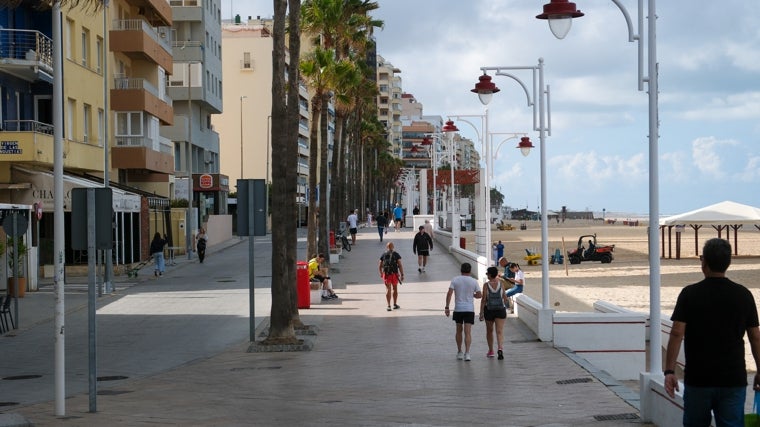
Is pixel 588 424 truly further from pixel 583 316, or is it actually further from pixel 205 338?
pixel 205 338

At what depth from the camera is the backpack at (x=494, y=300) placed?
17953 millimetres

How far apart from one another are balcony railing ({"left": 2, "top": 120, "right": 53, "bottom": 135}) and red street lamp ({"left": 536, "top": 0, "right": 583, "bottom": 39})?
25.9 meters

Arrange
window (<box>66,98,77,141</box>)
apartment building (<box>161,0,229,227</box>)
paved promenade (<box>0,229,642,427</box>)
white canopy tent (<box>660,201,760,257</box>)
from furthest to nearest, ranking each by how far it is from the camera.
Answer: apartment building (<box>161,0,229,227</box>), white canopy tent (<box>660,201,760,257</box>), window (<box>66,98,77,141</box>), paved promenade (<box>0,229,642,427</box>)

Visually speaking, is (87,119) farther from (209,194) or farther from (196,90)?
(209,194)

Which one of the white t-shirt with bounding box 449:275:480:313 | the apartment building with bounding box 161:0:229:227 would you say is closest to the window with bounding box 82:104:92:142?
the apartment building with bounding box 161:0:229:227

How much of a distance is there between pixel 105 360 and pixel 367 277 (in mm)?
20457

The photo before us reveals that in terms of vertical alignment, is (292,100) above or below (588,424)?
above

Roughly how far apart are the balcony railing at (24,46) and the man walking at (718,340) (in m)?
31.5

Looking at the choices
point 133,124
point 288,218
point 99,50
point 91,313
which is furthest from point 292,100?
point 133,124

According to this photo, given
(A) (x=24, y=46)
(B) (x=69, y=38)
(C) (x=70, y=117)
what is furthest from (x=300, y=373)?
(B) (x=69, y=38)

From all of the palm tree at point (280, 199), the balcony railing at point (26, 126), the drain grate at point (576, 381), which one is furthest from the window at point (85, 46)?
the drain grate at point (576, 381)

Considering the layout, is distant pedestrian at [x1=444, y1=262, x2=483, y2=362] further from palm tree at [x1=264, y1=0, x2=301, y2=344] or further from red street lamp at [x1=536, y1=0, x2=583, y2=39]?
red street lamp at [x1=536, y1=0, x2=583, y2=39]

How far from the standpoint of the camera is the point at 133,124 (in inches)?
2039

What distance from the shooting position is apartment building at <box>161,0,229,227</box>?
7331cm
